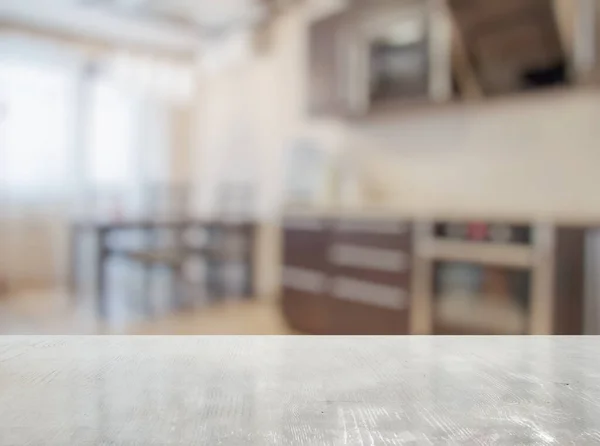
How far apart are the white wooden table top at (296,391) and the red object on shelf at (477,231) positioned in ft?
6.02

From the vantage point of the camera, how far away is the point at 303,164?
436 centimetres

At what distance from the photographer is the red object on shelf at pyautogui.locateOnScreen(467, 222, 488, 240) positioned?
7.92 feet

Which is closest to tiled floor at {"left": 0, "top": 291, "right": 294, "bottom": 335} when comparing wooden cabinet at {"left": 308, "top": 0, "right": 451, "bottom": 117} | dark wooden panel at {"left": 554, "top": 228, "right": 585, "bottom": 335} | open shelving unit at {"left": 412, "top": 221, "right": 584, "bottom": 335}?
open shelving unit at {"left": 412, "top": 221, "right": 584, "bottom": 335}

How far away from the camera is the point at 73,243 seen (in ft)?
15.5

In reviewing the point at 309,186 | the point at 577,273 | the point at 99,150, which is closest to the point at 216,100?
the point at 99,150

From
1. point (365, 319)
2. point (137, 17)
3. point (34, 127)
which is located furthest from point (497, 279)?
point (34, 127)

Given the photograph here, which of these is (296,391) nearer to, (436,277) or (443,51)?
(436,277)

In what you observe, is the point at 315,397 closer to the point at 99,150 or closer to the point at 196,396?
the point at 196,396

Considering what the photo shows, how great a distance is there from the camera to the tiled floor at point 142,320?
3.33m

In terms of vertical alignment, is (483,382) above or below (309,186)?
below

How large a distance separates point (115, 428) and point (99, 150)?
5565 millimetres

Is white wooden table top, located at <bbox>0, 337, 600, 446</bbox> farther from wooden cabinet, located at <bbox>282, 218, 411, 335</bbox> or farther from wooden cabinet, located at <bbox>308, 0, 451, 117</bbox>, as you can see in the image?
wooden cabinet, located at <bbox>308, 0, 451, 117</bbox>

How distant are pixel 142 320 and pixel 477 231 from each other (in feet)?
8.13

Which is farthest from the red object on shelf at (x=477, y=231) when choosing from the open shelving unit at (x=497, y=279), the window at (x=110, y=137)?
the window at (x=110, y=137)
